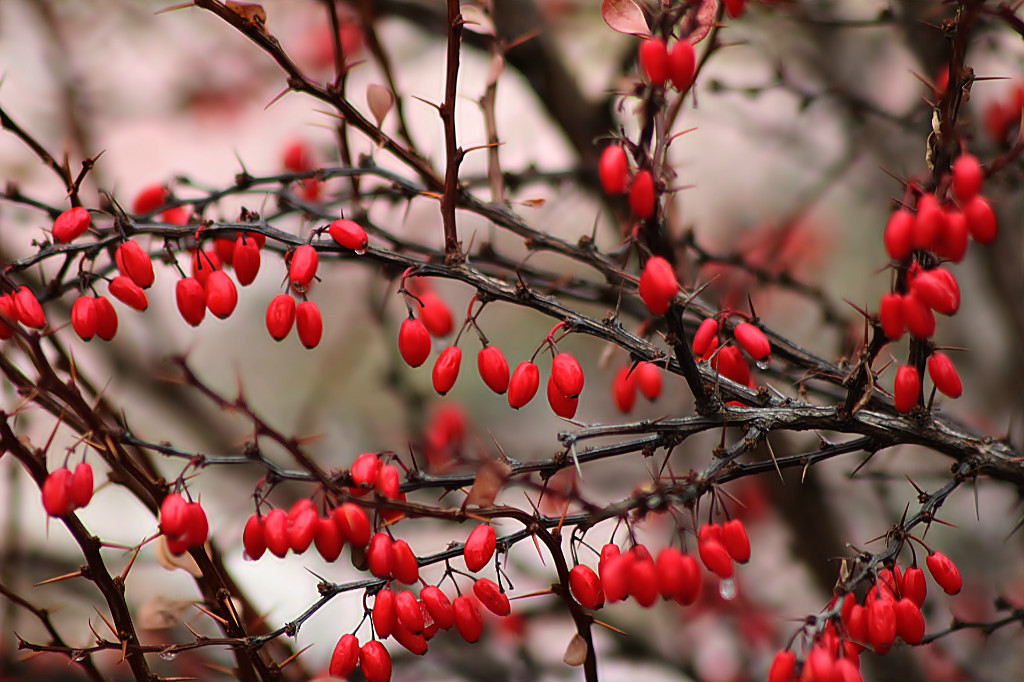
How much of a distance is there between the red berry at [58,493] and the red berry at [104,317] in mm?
185

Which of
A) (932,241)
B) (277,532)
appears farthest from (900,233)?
(277,532)

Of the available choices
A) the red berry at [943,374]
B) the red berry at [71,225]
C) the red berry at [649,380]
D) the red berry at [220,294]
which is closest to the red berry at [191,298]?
the red berry at [220,294]

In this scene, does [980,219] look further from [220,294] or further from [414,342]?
[220,294]

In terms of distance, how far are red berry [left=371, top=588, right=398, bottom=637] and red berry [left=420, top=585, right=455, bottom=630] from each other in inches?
1.5

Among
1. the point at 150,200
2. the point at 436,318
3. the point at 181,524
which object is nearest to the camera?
the point at 181,524

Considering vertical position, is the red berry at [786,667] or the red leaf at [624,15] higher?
the red leaf at [624,15]

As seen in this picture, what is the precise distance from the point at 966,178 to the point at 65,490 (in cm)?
93

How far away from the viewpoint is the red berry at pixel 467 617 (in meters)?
0.93

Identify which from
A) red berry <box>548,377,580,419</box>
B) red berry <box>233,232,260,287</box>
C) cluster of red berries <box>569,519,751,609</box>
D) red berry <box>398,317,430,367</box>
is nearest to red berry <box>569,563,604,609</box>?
cluster of red berries <box>569,519,751,609</box>

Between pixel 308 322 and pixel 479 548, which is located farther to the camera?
pixel 308 322

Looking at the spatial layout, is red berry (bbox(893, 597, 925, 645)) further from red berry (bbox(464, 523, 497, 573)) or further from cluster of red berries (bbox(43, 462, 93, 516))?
A: cluster of red berries (bbox(43, 462, 93, 516))

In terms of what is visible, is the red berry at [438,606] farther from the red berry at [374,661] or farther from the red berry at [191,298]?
the red berry at [191,298]

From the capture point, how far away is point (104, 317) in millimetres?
979

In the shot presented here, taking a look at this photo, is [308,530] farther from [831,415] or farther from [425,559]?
[831,415]
